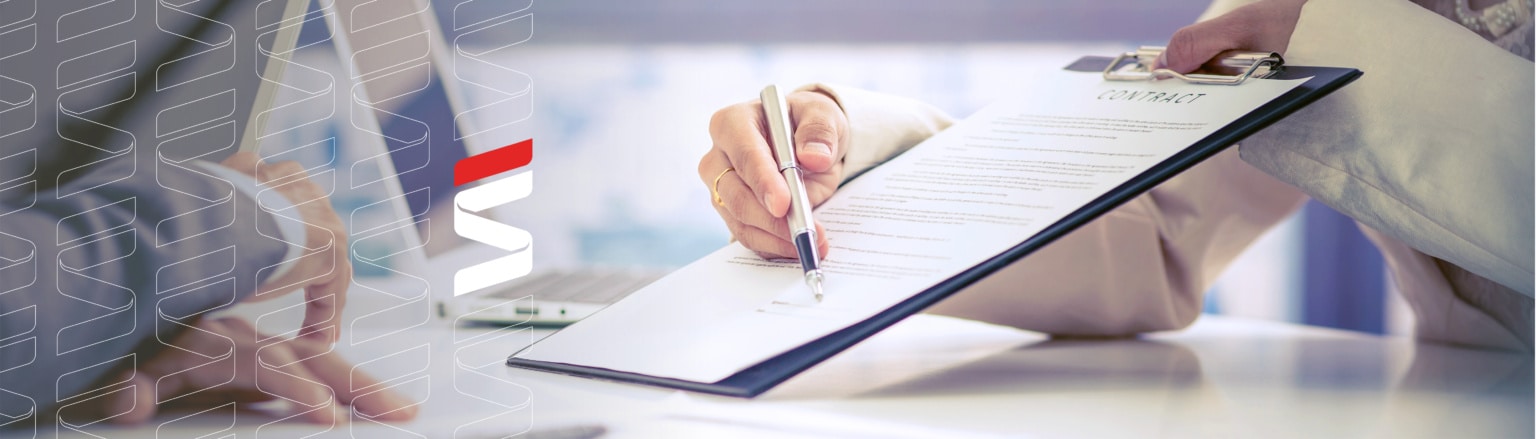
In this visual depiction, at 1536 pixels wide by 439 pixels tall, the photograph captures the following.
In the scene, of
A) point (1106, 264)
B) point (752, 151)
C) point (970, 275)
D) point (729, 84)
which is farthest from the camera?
point (729, 84)

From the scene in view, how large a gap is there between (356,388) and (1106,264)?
1.26 feet

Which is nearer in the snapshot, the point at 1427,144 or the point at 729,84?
the point at 1427,144

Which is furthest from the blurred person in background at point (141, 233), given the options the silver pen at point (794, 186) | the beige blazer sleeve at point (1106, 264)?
the beige blazer sleeve at point (1106, 264)

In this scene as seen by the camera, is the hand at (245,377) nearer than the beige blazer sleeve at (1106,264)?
→ Yes

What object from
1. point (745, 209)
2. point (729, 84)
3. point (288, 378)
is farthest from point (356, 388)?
point (729, 84)

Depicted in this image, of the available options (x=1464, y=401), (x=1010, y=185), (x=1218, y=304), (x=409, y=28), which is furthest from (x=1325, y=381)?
(x=1218, y=304)

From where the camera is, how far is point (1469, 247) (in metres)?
0.38

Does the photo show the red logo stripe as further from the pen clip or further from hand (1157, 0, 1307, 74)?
hand (1157, 0, 1307, 74)

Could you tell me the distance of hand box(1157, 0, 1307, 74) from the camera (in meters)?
0.44

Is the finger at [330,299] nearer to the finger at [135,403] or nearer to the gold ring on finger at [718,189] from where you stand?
the finger at [135,403]

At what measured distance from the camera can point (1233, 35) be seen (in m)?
0.45

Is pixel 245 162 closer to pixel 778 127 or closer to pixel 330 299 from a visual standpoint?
pixel 330 299

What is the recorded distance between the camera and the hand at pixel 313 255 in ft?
1.18

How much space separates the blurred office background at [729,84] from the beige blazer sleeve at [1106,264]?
6 cm
